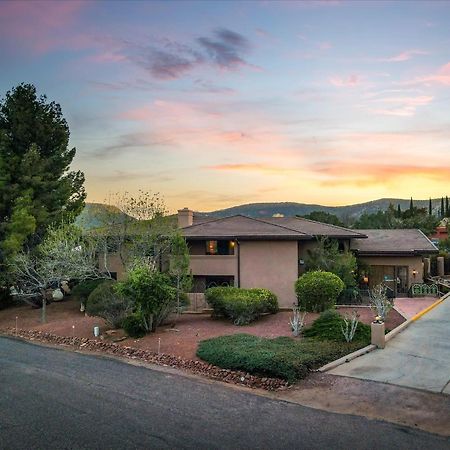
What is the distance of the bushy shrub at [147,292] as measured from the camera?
1894 centimetres

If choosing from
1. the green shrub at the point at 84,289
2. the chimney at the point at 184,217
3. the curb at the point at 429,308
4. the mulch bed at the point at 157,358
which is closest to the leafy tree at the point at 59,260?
the green shrub at the point at 84,289

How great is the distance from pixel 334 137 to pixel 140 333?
17.6 metres

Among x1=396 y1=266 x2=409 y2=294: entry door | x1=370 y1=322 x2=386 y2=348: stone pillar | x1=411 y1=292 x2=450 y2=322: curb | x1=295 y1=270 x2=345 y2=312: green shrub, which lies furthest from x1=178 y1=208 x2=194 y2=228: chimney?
x1=370 y1=322 x2=386 y2=348: stone pillar

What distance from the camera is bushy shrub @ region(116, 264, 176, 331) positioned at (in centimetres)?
1894

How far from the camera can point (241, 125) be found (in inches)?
1089

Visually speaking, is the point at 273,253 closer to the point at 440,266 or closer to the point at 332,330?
the point at 332,330

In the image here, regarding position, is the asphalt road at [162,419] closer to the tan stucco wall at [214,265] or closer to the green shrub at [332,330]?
the green shrub at [332,330]

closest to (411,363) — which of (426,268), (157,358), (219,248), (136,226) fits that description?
(157,358)

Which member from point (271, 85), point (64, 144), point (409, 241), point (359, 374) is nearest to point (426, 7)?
point (271, 85)

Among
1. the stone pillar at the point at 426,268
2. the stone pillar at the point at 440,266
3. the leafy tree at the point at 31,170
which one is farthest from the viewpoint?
the stone pillar at the point at 440,266

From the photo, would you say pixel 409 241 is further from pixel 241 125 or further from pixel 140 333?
pixel 140 333

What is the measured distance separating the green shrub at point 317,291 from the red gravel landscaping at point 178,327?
84 cm

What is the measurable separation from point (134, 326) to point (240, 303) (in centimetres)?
491

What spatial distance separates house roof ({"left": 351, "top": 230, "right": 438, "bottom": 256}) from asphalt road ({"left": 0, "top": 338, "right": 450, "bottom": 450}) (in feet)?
68.3
